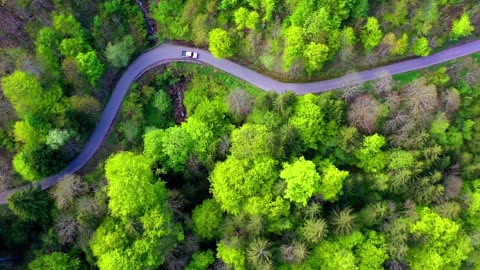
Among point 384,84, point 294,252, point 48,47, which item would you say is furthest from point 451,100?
point 48,47

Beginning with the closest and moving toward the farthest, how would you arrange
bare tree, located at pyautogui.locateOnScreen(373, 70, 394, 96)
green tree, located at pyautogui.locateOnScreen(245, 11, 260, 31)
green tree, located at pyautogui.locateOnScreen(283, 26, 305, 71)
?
1. green tree, located at pyautogui.locateOnScreen(283, 26, 305, 71)
2. bare tree, located at pyautogui.locateOnScreen(373, 70, 394, 96)
3. green tree, located at pyautogui.locateOnScreen(245, 11, 260, 31)

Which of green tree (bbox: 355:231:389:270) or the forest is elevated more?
the forest

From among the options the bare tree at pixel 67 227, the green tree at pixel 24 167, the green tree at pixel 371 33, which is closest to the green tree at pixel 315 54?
the green tree at pixel 371 33

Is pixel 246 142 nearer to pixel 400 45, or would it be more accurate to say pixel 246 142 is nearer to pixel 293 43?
pixel 293 43

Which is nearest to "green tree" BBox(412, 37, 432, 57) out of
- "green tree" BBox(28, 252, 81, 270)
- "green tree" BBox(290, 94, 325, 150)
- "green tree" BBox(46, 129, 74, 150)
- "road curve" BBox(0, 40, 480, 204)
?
"road curve" BBox(0, 40, 480, 204)

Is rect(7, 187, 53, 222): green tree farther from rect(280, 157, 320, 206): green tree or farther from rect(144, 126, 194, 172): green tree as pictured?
rect(280, 157, 320, 206): green tree
